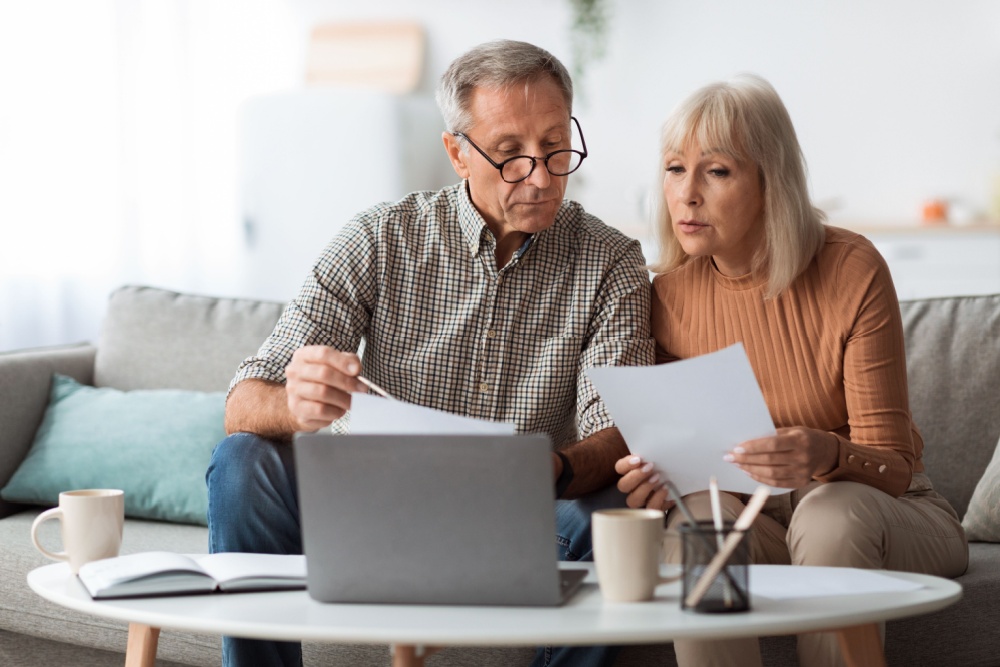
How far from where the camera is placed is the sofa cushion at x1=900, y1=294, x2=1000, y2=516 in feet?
6.45

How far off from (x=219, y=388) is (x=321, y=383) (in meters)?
1.08

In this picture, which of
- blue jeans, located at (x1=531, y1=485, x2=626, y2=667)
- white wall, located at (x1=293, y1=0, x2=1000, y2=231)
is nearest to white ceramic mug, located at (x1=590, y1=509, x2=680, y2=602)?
blue jeans, located at (x1=531, y1=485, x2=626, y2=667)

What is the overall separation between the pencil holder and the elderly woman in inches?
16.4

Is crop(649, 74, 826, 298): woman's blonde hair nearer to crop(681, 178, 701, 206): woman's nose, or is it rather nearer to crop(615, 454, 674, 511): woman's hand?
crop(681, 178, 701, 206): woman's nose

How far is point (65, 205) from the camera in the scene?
3793 mm

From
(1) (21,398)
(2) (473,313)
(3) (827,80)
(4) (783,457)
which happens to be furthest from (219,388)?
(3) (827,80)

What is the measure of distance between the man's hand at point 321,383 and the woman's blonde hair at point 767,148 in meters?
0.67

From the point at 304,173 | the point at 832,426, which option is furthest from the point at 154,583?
the point at 304,173

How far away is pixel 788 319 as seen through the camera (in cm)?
168

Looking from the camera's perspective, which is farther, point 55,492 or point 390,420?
point 55,492

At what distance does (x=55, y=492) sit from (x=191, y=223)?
245 cm

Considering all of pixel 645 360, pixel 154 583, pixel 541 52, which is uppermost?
pixel 541 52

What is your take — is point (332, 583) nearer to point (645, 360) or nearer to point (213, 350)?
point (645, 360)

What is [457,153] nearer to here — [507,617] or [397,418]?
[397,418]
